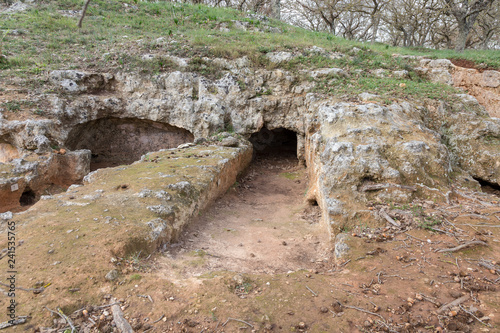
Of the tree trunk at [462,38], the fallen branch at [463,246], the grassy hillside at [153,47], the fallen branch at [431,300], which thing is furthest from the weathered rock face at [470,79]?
the fallen branch at [431,300]

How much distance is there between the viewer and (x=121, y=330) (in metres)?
2.75

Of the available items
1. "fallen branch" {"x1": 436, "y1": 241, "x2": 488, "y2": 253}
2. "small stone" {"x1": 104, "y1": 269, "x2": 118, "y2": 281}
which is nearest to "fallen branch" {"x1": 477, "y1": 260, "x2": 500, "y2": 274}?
"fallen branch" {"x1": 436, "y1": 241, "x2": 488, "y2": 253}

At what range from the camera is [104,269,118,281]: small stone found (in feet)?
10.9

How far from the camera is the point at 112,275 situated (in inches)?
132

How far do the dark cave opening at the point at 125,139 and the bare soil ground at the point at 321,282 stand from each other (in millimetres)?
6067

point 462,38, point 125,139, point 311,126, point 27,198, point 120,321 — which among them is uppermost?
point 462,38

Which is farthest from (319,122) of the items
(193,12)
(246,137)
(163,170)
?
(193,12)

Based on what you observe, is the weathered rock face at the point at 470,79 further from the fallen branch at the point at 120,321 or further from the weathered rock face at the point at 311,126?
the fallen branch at the point at 120,321

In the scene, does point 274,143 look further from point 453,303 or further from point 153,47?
point 453,303

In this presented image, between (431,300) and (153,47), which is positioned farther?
(153,47)

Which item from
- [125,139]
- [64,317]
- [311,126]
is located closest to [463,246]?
[64,317]

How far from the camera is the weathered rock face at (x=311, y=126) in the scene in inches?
224

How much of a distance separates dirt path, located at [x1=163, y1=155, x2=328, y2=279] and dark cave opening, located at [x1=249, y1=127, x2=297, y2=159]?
3669 mm

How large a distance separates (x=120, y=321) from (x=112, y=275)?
0.68 meters
